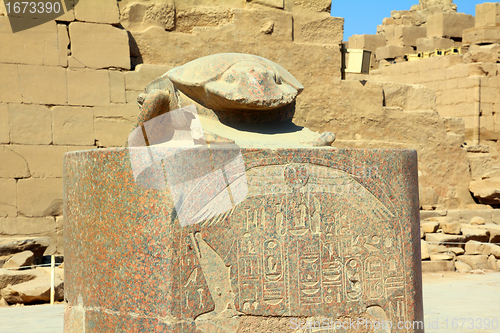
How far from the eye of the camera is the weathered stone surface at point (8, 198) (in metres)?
5.68

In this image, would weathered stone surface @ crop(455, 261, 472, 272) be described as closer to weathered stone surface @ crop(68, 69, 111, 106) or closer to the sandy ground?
the sandy ground

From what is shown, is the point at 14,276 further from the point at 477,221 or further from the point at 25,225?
the point at 477,221

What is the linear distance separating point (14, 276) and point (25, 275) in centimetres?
9

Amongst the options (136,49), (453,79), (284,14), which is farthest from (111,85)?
(453,79)

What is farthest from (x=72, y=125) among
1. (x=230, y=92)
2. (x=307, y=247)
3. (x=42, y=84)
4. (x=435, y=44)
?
(x=435, y=44)

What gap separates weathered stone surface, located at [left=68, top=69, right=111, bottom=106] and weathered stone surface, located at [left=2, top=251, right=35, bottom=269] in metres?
1.76

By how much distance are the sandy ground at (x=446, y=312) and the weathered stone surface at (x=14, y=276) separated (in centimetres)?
32

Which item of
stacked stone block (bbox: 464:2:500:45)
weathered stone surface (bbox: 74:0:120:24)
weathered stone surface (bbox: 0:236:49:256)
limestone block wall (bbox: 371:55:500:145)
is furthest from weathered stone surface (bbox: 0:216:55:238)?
stacked stone block (bbox: 464:2:500:45)

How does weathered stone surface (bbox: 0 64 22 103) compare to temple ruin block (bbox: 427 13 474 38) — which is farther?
temple ruin block (bbox: 427 13 474 38)

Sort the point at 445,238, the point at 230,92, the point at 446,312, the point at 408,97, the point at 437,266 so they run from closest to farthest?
the point at 230,92, the point at 446,312, the point at 437,266, the point at 445,238, the point at 408,97

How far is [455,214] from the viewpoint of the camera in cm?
773

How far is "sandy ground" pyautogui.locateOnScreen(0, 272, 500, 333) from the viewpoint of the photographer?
370cm

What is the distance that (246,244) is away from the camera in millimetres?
2453

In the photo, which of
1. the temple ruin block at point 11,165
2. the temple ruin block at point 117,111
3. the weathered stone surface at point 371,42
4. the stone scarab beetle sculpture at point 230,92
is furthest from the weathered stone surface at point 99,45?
the weathered stone surface at point 371,42
